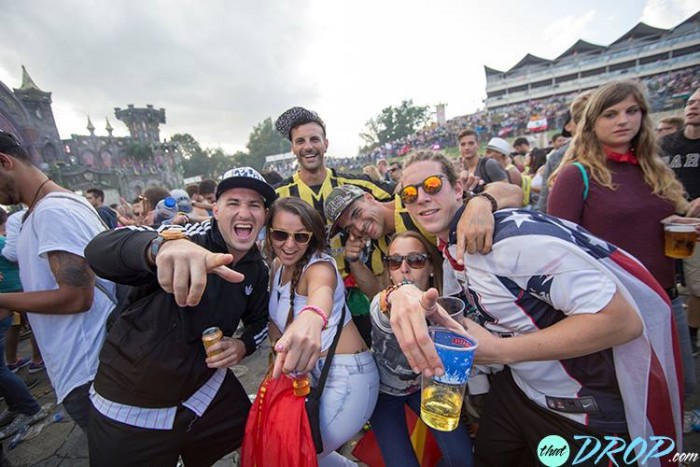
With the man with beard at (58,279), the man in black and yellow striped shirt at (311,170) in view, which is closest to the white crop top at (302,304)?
the man with beard at (58,279)

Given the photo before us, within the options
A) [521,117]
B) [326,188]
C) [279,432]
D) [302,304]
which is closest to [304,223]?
[302,304]

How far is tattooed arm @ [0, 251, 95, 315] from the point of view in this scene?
1.96 meters

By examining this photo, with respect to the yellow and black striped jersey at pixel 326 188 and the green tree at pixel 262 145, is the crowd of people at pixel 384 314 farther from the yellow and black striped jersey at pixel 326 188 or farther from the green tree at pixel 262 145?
the green tree at pixel 262 145

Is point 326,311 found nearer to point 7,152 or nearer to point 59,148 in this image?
point 7,152

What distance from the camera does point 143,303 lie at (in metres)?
1.76

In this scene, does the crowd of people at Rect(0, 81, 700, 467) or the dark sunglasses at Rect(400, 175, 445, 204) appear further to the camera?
the dark sunglasses at Rect(400, 175, 445, 204)

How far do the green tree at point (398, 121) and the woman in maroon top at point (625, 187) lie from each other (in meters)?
74.1

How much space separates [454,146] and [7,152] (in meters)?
38.7

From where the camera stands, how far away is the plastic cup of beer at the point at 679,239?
5.96ft

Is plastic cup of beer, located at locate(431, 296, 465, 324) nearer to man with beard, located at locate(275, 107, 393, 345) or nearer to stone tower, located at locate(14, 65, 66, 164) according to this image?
man with beard, located at locate(275, 107, 393, 345)

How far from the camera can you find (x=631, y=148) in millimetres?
2119

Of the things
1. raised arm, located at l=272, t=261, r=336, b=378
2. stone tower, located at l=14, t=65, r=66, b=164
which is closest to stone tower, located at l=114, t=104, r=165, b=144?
stone tower, located at l=14, t=65, r=66, b=164

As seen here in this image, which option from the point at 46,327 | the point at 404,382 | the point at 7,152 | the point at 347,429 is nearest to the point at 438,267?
the point at 404,382

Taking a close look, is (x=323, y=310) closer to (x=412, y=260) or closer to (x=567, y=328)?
(x=412, y=260)
